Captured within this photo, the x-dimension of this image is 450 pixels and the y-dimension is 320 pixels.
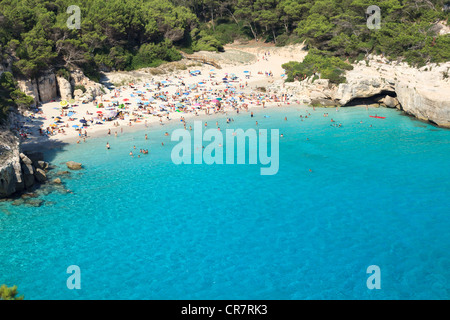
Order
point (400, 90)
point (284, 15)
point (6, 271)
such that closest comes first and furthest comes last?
point (6, 271) < point (400, 90) < point (284, 15)

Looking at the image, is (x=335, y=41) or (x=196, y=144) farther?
(x=335, y=41)

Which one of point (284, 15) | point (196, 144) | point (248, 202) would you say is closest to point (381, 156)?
point (248, 202)

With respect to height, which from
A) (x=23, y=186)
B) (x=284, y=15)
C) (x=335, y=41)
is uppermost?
(x=284, y=15)

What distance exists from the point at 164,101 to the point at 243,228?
3506 cm

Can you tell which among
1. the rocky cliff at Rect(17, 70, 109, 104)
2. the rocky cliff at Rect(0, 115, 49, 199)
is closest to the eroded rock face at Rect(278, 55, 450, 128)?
the rocky cliff at Rect(17, 70, 109, 104)

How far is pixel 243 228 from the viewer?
84.9 feet

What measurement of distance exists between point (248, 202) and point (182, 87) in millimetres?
37190

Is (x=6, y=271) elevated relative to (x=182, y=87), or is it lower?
lower

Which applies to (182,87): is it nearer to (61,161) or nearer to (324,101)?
(324,101)

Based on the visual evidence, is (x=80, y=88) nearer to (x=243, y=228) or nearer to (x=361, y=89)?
(x=243, y=228)

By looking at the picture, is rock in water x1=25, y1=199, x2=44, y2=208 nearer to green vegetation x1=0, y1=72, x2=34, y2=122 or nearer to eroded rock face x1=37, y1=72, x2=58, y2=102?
green vegetation x1=0, y1=72, x2=34, y2=122

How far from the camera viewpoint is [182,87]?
62500 millimetres

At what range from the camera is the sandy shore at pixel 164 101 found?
45.9 metres

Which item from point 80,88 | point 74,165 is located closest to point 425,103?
point 74,165
